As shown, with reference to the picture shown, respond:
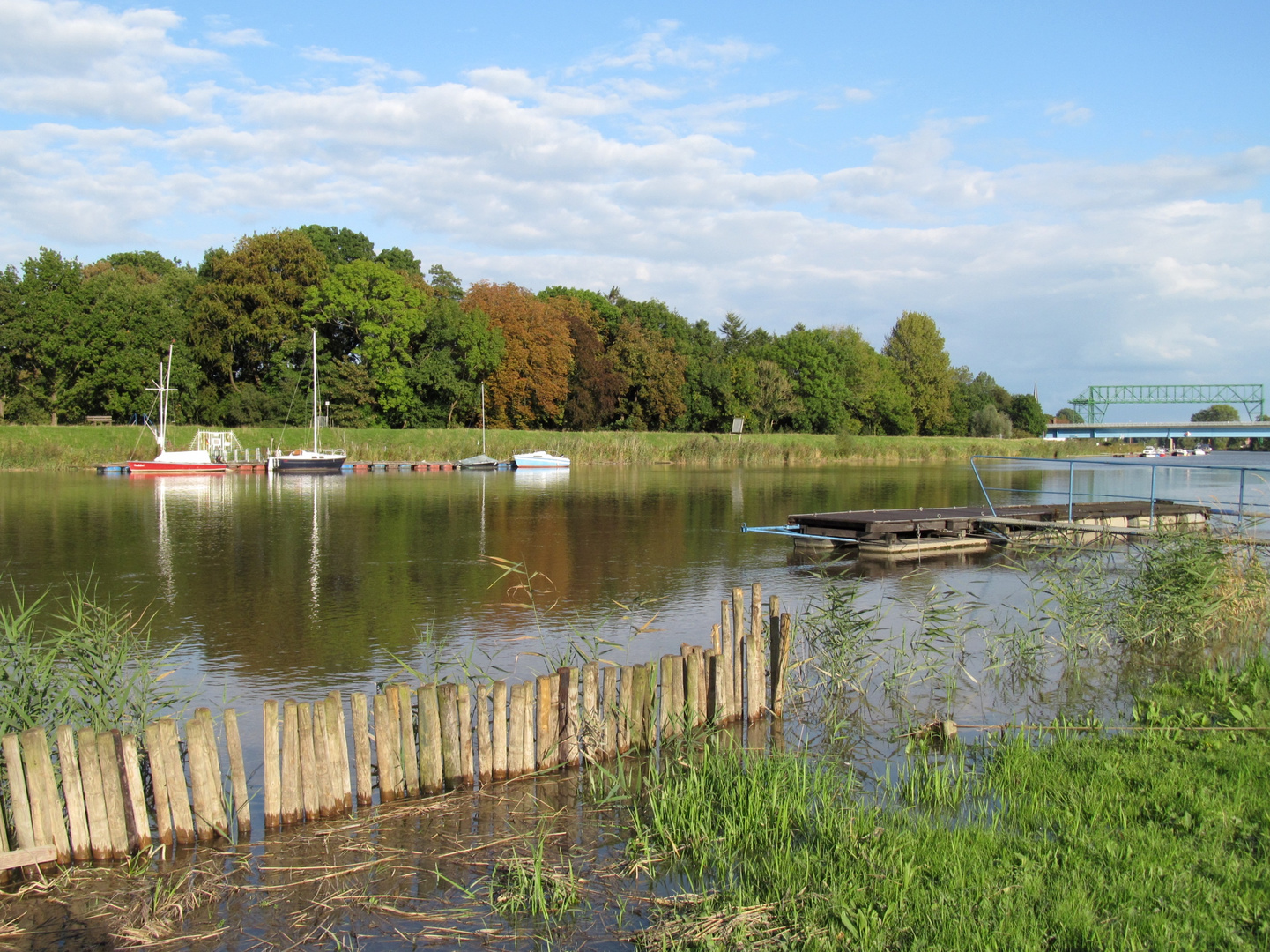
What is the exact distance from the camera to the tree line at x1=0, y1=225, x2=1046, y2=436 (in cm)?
5938

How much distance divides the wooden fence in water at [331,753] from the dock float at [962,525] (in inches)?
531

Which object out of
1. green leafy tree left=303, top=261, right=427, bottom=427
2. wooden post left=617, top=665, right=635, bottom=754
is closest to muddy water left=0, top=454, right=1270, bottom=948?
wooden post left=617, top=665, right=635, bottom=754

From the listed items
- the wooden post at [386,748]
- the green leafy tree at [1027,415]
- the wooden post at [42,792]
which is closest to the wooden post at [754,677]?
Answer: the wooden post at [386,748]

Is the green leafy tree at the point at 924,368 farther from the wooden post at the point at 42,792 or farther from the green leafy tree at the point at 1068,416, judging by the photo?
the wooden post at the point at 42,792

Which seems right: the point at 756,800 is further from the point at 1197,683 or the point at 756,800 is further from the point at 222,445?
the point at 222,445

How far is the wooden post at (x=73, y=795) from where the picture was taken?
5367 millimetres

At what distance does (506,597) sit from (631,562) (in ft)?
14.8

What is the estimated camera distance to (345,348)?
67.1 metres

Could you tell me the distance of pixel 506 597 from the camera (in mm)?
15031

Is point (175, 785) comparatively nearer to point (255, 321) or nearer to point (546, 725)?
point (546, 725)

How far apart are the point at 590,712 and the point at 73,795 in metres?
3.39

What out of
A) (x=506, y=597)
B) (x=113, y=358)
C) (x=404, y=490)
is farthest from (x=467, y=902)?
(x=113, y=358)

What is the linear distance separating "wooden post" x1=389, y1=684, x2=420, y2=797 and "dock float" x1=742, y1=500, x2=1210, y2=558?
15553 millimetres

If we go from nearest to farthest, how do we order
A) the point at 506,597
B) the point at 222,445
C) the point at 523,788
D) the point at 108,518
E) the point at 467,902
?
the point at 467,902 → the point at 523,788 → the point at 506,597 → the point at 108,518 → the point at 222,445
